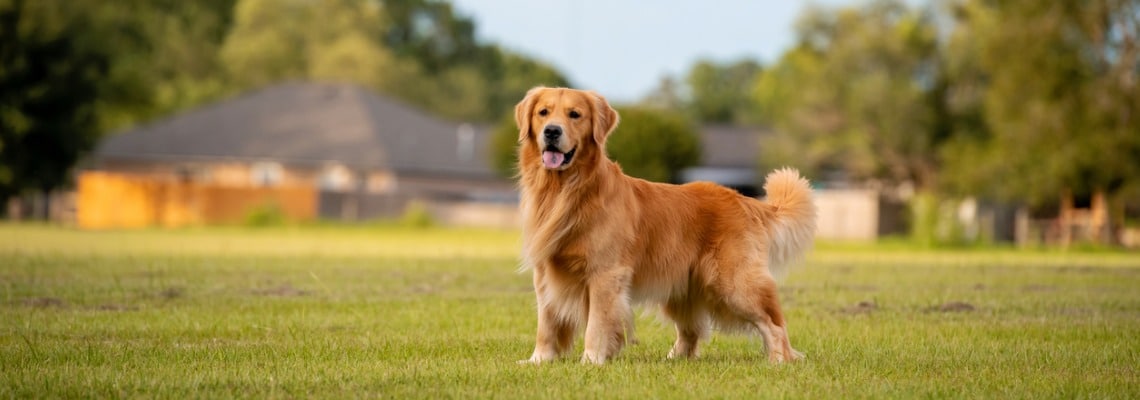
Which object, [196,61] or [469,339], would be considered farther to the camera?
[196,61]

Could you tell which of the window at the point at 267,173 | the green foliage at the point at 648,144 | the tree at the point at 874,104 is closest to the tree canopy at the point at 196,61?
the window at the point at 267,173

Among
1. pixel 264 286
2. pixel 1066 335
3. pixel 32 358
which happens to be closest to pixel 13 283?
pixel 264 286

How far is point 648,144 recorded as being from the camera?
175 ft

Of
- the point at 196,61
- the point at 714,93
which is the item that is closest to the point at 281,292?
the point at 196,61

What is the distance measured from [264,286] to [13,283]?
254 cm

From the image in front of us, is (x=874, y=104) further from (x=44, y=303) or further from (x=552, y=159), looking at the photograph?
(x=552, y=159)

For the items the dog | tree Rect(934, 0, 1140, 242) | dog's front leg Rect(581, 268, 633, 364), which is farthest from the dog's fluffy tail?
tree Rect(934, 0, 1140, 242)

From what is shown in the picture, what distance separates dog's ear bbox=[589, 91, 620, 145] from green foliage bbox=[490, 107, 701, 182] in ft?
141

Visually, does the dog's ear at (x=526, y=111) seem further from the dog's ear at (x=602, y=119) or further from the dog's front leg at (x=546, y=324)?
the dog's front leg at (x=546, y=324)

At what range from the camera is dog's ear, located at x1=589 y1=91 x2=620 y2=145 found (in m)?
8.61

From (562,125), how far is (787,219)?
2036 millimetres

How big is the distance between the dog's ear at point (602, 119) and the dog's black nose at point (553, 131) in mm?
291

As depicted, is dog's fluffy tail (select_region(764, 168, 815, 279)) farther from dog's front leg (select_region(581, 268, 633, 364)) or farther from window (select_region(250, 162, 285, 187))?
window (select_region(250, 162, 285, 187))

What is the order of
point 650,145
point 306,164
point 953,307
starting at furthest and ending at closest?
point 306,164, point 650,145, point 953,307
